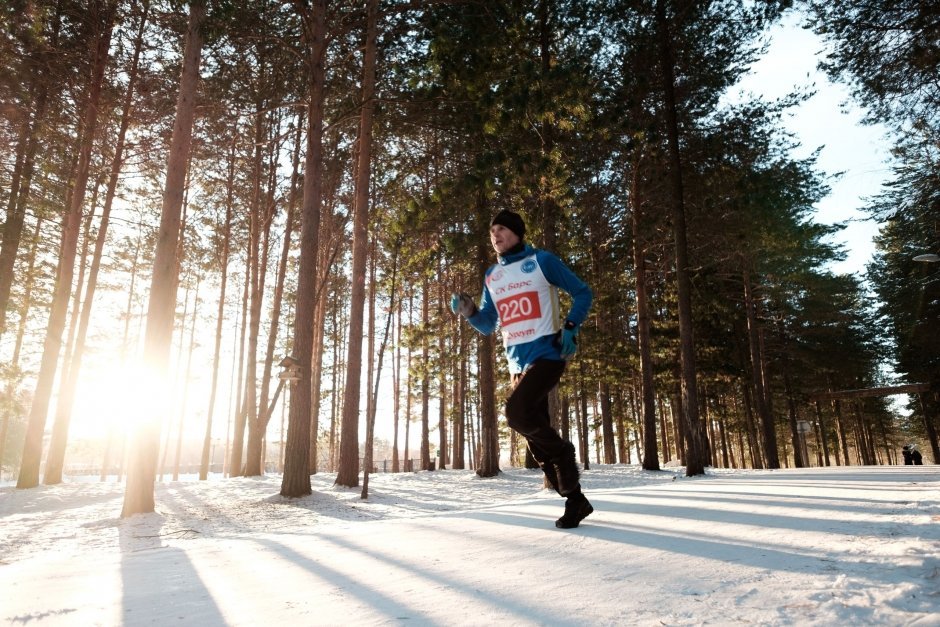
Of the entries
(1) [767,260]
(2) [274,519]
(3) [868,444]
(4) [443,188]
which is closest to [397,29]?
(4) [443,188]

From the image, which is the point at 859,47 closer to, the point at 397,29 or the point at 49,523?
the point at 397,29

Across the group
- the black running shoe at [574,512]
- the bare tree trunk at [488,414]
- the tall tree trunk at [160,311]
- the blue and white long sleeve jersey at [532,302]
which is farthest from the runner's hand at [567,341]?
the bare tree trunk at [488,414]

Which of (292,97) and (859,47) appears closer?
(859,47)

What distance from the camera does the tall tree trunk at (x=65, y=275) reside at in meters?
13.8

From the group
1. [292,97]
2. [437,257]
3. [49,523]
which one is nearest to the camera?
[49,523]

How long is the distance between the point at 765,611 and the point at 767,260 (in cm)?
2006

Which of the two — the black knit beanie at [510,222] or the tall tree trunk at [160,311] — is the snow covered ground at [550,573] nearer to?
the black knit beanie at [510,222]

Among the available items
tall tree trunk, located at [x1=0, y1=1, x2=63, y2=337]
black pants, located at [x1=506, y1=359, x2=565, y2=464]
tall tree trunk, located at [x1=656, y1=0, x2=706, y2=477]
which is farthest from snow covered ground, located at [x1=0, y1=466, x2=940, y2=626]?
tall tree trunk, located at [x1=0, y1=1, x2=63, y2=337]

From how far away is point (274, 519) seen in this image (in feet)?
24.1

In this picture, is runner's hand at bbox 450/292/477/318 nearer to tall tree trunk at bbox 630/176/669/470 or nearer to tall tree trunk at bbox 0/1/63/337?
tall tree trunk at bbox 630/176/669/470

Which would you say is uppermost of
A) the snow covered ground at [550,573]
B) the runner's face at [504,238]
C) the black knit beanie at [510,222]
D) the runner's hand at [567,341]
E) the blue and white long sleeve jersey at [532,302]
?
the black knit beanie at [510,222]

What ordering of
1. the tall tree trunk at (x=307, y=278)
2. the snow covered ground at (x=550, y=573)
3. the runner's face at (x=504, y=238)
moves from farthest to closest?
1. the tall tree trunk at (x=307, y=278)
2. the runner's face at (x=504, y=238)
3. the snow covered ground at (x=550, y=573)

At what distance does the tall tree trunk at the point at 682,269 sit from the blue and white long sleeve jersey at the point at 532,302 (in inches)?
367

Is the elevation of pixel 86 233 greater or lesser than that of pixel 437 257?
greater
